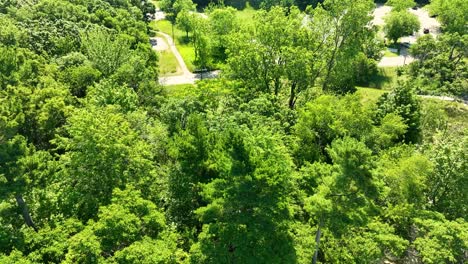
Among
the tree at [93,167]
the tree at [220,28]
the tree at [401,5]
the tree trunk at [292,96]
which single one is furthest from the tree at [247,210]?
the tree at [401,5]

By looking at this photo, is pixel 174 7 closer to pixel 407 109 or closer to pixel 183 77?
pixel 183 77

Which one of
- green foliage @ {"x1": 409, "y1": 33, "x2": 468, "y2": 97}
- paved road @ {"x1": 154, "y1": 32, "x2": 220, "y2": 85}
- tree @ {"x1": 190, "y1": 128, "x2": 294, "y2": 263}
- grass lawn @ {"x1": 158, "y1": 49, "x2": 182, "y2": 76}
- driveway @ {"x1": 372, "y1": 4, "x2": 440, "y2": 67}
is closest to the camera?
tree @ {"x1": 190, "y1": 128, "x2": 294, "y2": 263}

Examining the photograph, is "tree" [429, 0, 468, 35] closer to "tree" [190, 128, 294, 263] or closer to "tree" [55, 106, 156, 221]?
"tree" [190, 128, 294, 263]

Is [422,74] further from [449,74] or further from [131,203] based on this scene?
[131,203]

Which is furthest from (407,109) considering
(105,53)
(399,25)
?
(399,25)

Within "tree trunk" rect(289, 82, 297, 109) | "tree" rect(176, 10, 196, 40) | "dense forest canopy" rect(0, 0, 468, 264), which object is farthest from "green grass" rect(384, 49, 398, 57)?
"tree" rect(176, 10, 196, 40)

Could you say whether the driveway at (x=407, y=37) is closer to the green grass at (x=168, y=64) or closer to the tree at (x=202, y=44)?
the tree at (x=202, y=44)

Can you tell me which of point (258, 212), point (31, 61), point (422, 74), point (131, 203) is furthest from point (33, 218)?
point (422, 74)
